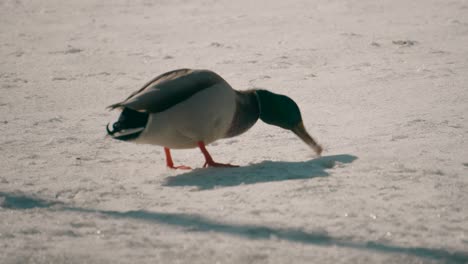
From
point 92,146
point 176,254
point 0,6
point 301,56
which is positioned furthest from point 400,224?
Result: point 0,6

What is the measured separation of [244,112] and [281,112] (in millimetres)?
260

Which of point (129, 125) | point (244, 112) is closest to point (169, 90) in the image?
point (129, 125)

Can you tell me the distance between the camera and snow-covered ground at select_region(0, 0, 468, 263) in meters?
3.00

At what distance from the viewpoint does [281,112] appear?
4.56m

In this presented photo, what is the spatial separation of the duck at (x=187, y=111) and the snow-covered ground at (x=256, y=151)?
0.71 ft

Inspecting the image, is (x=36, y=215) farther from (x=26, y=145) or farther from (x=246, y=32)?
(x=246, y=32)

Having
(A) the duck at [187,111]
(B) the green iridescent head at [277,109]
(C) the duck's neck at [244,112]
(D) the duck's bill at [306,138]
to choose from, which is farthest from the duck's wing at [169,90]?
(D) the duck's bill at [306,138]

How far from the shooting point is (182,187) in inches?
151

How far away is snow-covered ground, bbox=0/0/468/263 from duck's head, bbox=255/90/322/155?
14 cm

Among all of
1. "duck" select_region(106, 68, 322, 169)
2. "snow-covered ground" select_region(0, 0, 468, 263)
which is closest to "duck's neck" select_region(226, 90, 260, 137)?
"duck" select_region(106, 68, 322, 169)

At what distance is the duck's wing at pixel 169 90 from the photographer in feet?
12.8

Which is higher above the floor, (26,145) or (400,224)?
(400,224)

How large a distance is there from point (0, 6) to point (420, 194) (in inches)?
385

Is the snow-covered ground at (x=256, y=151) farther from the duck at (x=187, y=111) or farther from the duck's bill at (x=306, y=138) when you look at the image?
the duck at (x=187, y=111)
